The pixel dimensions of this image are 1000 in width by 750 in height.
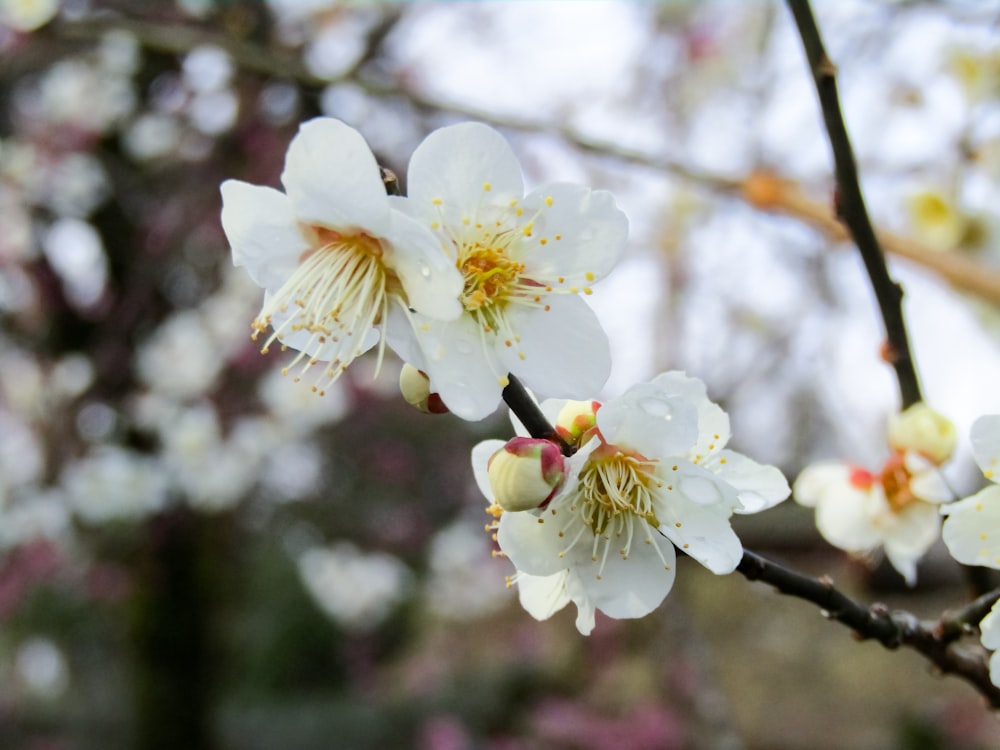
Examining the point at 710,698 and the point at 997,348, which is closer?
the point at 997,348

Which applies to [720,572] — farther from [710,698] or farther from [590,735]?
[590,735]

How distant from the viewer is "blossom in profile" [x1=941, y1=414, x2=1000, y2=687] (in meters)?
0.43

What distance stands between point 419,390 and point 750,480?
0.68 ft

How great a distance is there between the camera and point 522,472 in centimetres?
41

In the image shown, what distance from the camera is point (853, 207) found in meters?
0.57

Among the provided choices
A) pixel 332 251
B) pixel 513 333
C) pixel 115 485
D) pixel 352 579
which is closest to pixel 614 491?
pixel 513 333

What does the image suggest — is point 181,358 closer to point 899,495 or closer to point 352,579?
point 352,579

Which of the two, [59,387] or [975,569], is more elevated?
[975,569]

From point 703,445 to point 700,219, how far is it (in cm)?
255

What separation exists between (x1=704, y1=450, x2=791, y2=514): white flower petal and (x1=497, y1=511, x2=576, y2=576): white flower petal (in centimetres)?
10

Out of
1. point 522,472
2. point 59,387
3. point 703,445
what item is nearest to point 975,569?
point 703,445

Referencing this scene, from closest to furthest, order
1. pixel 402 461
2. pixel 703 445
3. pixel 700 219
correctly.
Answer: pixel 703 445, pixel 700 219, pixel 402 461

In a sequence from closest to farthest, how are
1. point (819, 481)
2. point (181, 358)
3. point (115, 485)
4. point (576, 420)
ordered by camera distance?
point (576, 420)
point (819, 481)
point (115, 485)
point (181, 358)

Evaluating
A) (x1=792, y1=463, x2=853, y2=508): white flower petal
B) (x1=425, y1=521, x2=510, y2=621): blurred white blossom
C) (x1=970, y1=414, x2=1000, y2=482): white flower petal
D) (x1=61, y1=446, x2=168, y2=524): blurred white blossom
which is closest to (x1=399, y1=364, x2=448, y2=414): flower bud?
(x1=970, y1=414, x2=1000, y2=482): white flower petal
